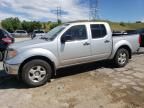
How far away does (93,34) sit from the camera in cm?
804

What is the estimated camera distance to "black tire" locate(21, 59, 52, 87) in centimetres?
668

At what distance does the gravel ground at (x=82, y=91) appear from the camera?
538 centimetres

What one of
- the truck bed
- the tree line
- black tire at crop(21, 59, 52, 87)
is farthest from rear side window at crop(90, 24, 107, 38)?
the tree line

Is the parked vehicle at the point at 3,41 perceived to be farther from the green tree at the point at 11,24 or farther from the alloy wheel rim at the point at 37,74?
the green tree at the point at 11,24

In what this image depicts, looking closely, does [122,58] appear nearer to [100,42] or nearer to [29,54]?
[100,42]

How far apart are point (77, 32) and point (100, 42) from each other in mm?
969

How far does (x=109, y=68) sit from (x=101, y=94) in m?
3.08

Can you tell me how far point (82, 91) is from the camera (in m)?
6.21

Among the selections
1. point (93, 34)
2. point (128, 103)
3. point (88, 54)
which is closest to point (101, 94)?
point (128, 103)

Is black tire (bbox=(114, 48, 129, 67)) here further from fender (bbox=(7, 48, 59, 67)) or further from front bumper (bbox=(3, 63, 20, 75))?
front bumper (bbox=(3, 63, 20, 75))

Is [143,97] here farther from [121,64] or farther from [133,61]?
[133,61]

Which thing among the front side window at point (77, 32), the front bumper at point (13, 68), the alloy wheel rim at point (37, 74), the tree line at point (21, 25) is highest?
the tree line at point (21, 25)

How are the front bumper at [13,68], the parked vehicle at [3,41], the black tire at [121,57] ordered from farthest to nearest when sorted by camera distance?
the parked vehicle at [3,41]
the black tire at [121,57]
the front bumper at [13,68]

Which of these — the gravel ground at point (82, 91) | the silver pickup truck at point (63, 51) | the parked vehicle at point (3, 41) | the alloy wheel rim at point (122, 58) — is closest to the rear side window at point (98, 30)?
the silver pickup truck at point (63, 51)
